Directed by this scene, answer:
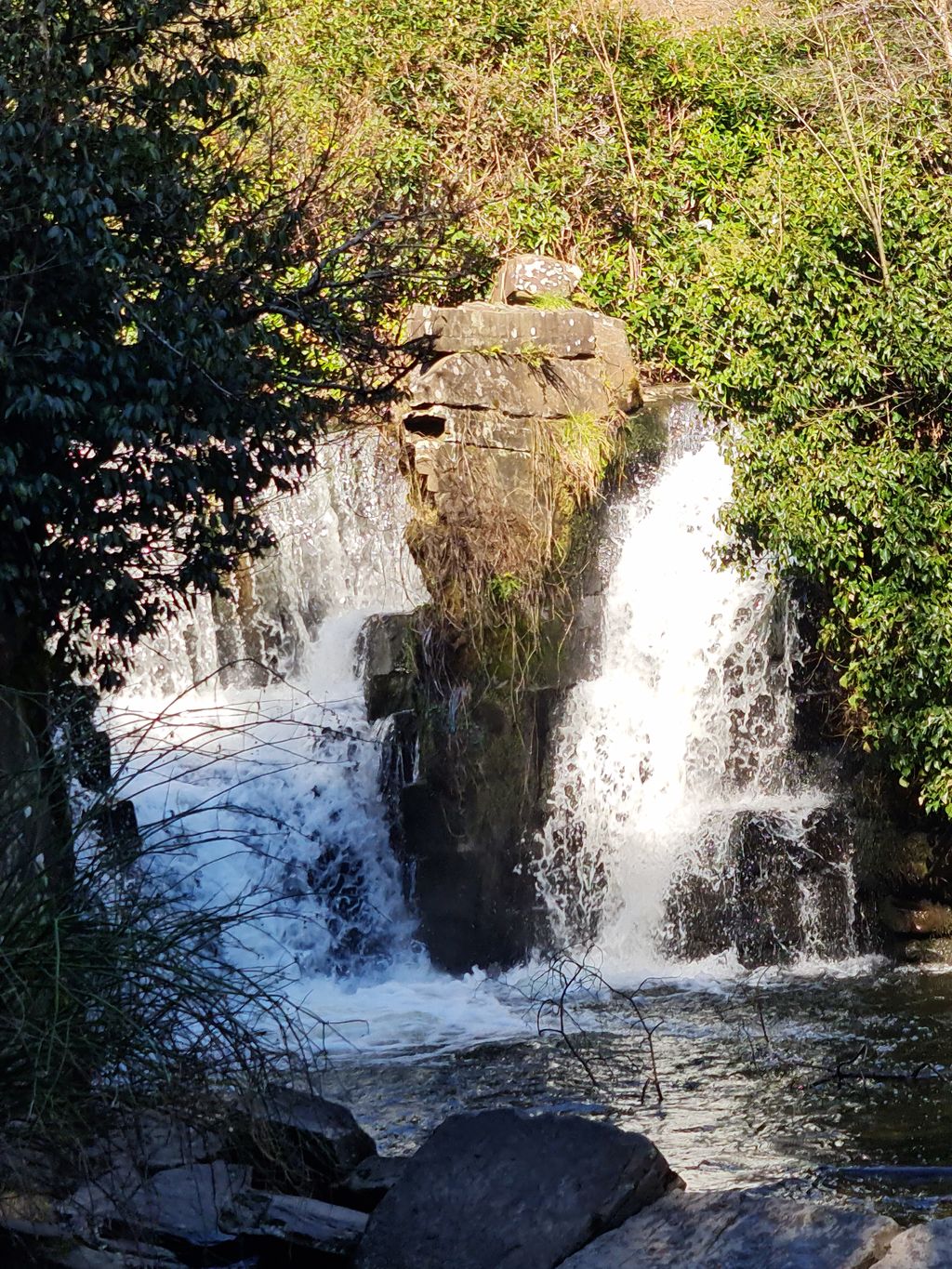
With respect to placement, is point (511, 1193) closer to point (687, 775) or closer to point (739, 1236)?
point (739, 1236)

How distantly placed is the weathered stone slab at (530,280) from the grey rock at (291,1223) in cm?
1080

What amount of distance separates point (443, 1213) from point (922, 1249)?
5.14ft

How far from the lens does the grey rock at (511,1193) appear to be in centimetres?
467

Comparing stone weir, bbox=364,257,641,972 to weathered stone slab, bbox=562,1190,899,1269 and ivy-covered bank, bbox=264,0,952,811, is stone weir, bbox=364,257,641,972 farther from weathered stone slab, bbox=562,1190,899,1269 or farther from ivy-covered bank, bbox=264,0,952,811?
weathered stone slab, bbox=562,1190,899,1269

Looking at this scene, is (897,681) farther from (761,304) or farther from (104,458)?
(104,458)

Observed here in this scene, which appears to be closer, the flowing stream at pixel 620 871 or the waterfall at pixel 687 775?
the flowing stream at pixel 620 871

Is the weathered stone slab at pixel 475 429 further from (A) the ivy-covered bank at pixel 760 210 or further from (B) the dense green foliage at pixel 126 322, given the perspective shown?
(B) the dense green foliage at pixel 126 322

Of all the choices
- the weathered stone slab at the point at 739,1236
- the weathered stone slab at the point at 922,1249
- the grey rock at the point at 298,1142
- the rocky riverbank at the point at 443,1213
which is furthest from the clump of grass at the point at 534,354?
the weathered stone slab at the point at 922,1249

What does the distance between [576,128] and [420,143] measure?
196 centimetres

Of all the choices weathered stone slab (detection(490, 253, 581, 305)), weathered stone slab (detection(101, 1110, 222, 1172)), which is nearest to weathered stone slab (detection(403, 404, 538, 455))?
weathered stone slab (detection(490, 253, 581, 305))

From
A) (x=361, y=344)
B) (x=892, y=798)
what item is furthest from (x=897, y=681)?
(x=361, y=344)

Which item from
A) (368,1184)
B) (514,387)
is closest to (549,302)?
(514,387)

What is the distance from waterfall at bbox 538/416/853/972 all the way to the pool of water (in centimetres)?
85

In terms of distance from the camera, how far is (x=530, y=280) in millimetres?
14570
